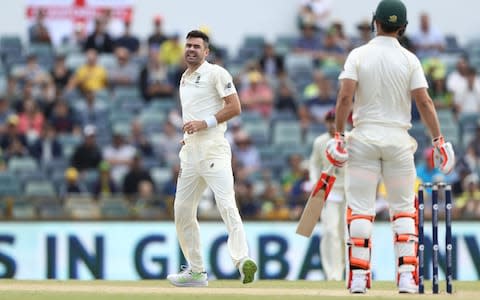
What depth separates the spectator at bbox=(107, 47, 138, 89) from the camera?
22406 millimetres

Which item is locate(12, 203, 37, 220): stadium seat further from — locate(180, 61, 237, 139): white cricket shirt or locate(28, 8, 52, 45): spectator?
locate(180, 61, 237, 139): white cricket shirt

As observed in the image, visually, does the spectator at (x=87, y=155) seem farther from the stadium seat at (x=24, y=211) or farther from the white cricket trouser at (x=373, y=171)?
the white cricket trouser at (x=373, y=171)

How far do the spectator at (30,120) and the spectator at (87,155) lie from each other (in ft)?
2.70

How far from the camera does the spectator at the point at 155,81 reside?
21.9 metres

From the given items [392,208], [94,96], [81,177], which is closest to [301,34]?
[94,96]

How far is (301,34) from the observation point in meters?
24.2

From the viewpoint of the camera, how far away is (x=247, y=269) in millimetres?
11883

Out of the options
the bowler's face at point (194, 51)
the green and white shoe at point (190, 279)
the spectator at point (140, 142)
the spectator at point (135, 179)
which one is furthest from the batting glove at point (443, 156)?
the spectator at point (140, 142)

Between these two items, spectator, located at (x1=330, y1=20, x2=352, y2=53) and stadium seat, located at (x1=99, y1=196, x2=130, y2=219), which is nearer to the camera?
stadium seat, located at (x1=99, y1=196, x2=130, y2=219)

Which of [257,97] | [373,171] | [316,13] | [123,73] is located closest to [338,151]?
[373,171]

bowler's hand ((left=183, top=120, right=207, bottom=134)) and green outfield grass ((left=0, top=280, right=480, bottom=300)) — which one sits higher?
bowler's hand ((left=183, top=120, right=207, bottom=134))

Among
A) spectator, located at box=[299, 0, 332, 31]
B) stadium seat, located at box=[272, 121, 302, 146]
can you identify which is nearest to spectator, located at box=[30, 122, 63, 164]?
stadium seat, located at box=[272, 121, 302, 146]

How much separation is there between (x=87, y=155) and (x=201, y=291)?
9.01 m

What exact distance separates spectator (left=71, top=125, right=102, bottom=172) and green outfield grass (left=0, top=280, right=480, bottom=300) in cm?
700
